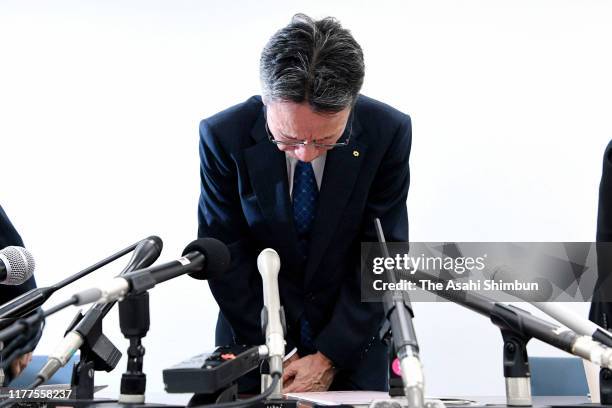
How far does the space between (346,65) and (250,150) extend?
42cm

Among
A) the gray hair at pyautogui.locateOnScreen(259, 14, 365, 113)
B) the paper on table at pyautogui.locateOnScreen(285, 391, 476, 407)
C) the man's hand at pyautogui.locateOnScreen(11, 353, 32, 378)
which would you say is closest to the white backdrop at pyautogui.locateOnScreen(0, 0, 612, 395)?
the man's hand at pyautogui.locateOnScreen(11, 353, 32, 378)

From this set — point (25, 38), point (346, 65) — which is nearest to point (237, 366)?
point (346, 65)

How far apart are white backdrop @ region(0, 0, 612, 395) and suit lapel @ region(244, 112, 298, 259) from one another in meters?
1.57

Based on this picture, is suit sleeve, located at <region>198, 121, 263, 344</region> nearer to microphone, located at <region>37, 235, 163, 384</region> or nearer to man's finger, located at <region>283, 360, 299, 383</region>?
man's finger, located at <region>283, 360, 299, 383</region>

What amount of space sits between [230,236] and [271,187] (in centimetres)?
18

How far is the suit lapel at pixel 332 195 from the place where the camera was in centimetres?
228

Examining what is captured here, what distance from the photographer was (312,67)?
1963 mm

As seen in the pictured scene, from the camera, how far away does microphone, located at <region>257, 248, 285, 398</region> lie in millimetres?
1547

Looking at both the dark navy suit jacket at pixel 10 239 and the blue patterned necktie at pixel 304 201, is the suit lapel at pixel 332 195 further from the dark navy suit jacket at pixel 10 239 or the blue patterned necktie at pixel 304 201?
the dark navy suit jacket at pixel 10 239

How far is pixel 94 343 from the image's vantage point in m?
1.65

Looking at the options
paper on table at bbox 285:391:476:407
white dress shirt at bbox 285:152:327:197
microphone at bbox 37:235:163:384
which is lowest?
paper on table at bbox 285:391:476:407

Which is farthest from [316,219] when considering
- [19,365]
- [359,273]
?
[19,365]

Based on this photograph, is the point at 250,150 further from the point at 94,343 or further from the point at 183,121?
the point at 183,121

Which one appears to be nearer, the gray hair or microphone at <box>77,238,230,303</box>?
microphone at <box>77,238,230,303</box>
